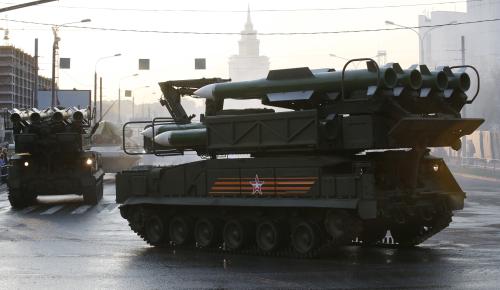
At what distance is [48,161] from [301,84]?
50.2 ft

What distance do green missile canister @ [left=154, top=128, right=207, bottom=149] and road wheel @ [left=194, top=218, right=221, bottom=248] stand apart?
1.66 m

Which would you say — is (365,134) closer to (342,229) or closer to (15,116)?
(342,229)

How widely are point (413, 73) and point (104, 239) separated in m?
7.81

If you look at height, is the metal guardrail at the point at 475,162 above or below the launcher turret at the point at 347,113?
below

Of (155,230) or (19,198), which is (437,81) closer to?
(155,230)

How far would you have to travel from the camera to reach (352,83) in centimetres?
1502

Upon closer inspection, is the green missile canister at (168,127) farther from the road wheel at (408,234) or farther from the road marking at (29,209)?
the road marking at (29,209)

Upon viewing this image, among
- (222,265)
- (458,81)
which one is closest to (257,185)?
(222,265)

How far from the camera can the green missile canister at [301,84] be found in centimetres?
1467

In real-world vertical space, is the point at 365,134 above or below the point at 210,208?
above

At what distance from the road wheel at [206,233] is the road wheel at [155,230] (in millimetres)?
886

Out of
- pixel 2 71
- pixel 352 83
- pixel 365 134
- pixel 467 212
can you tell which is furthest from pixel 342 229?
pixel 2 71

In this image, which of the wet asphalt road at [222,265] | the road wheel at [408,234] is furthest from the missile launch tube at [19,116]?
the road wheel at [408,234]

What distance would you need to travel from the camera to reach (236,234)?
52.3ft
